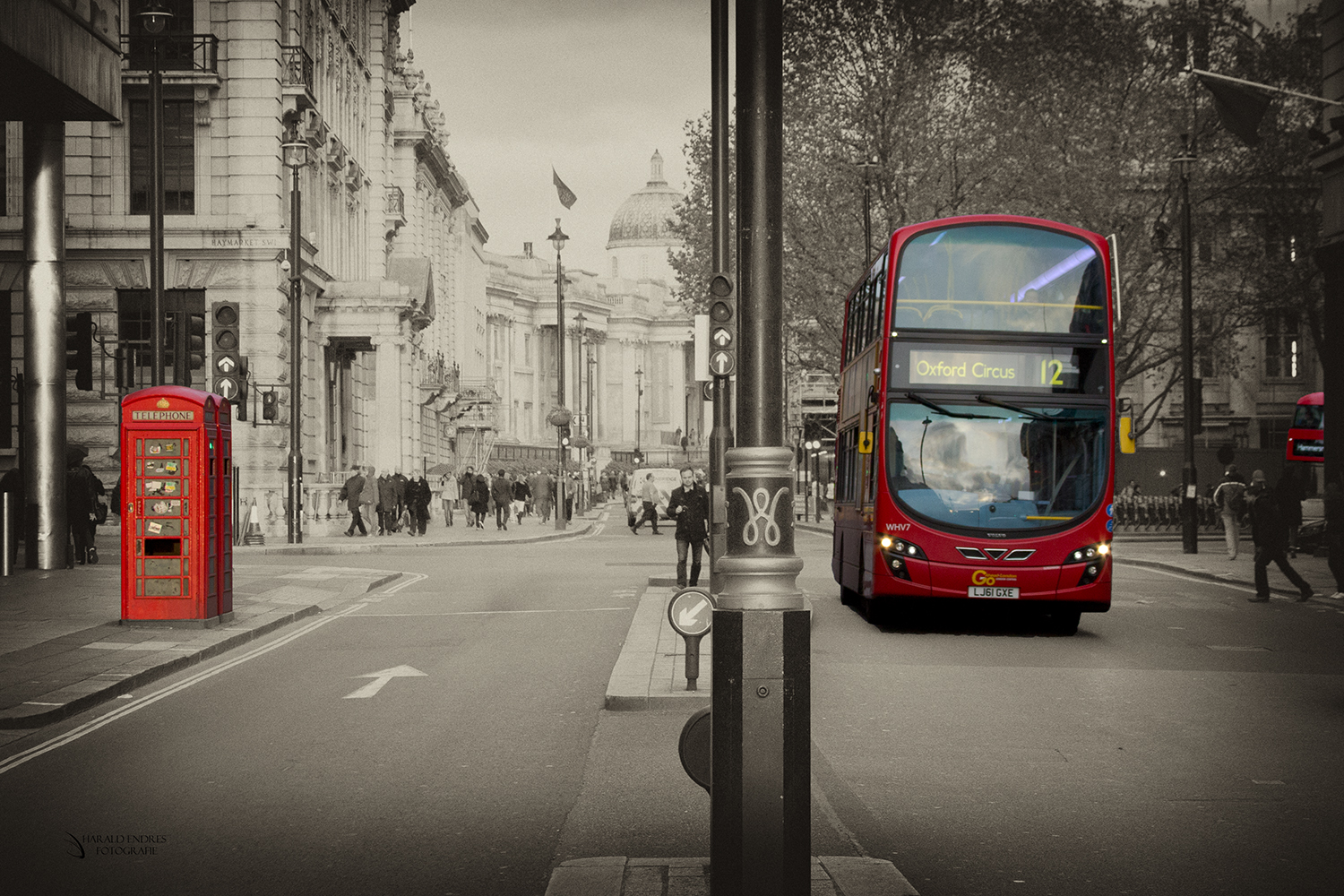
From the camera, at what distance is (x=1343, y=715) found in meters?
10.7

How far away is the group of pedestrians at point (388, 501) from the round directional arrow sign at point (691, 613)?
1178 inches

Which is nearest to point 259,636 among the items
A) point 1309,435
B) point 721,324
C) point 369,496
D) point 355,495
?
point 721,324

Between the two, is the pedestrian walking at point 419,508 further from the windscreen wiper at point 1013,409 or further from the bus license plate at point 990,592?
the windscreen wiper at point 1013,409

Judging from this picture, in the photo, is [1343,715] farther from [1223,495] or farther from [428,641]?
[1223,495]

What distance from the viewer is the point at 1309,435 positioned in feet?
105

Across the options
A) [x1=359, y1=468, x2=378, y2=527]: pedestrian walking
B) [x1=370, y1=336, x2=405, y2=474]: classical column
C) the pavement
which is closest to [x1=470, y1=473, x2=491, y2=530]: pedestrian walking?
[x1=370, y1=336, x2=405, y2=474]: classical column

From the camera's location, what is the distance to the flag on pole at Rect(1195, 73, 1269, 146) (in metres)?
26.7

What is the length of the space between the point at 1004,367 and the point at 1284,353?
1862 inches

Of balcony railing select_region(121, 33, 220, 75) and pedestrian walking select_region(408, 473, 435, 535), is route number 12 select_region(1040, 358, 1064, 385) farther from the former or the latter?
pedestrian walking select_region(408, 473, 435, 535)

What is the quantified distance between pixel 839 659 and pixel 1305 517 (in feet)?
77.2

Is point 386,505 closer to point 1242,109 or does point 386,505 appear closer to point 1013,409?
point 1242,109

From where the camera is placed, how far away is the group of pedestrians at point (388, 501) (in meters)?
37.8

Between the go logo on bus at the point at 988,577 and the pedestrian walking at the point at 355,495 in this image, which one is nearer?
the go logo on bus at the point at 988,577

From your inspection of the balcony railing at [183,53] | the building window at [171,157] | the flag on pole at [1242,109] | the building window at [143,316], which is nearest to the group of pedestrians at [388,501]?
the building window at [143,316]
